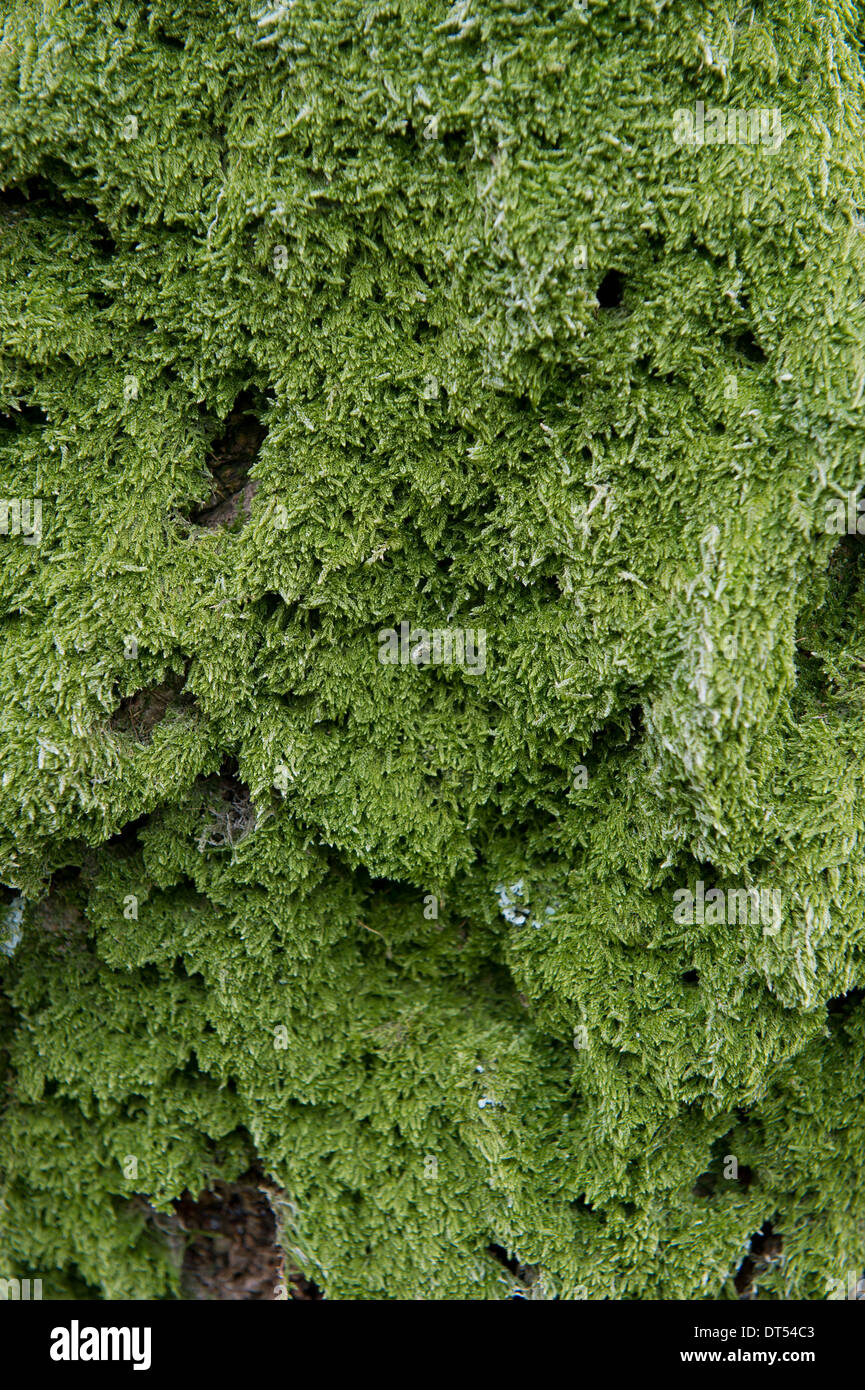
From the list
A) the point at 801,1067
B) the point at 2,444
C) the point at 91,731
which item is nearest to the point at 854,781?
the point at 801,1067

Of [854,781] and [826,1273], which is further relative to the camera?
[826,1273]

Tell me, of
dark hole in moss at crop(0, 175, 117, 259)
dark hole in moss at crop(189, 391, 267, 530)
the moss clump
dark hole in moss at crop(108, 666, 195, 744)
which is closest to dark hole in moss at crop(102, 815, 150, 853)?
the moss clump

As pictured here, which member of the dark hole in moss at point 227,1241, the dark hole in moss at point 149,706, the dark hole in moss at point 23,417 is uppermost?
the dark hole in moss at point 23,417

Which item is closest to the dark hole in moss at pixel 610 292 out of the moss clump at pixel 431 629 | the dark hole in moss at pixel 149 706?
the moss clump at pixel 431 629

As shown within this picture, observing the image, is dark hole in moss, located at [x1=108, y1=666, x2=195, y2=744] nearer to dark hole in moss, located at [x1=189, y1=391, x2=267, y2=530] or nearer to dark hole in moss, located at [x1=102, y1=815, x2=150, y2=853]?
dark hole in moss, located at [x1=102, y1=815, x2=150, y2=853]

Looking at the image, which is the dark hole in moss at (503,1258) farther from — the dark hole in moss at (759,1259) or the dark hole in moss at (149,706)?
the dark hole in moss at (149,706)

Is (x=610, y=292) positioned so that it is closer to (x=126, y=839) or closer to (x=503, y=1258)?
(x=126, y=839)
